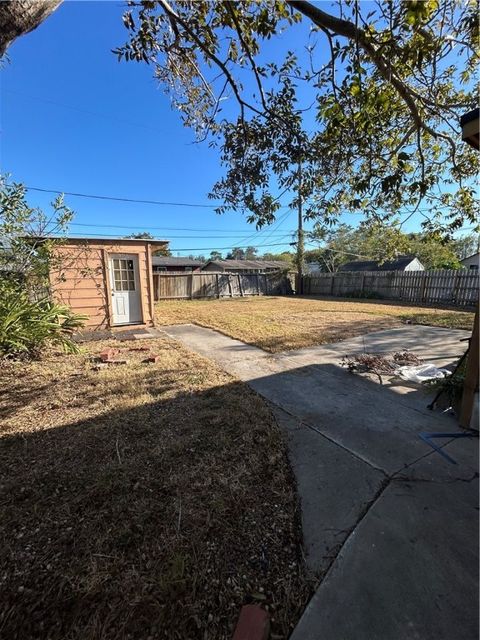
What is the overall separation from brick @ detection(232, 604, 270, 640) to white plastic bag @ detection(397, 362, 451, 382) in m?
3.38

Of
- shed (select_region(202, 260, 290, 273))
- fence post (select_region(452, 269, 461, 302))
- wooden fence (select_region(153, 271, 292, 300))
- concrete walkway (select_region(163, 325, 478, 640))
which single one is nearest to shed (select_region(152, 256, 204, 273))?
shed (select_region(202, 260, 290, 273))

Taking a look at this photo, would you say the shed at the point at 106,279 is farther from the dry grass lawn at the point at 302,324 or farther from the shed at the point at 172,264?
the shed at the point at 172,264

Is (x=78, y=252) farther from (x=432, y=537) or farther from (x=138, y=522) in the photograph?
(x=432, y=537)

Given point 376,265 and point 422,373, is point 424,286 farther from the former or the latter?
point 376,265

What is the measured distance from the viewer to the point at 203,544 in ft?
5.04

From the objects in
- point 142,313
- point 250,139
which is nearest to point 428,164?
point 250,139

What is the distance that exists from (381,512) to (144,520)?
1.39 m

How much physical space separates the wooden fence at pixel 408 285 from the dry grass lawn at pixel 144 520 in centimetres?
1143

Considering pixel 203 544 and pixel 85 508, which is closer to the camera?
pixel 203 544

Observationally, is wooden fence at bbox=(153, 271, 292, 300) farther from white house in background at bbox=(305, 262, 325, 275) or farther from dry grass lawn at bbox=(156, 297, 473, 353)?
white house in background at bbox=(305, 262, 325, 275)

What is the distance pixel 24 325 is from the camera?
4.76 m

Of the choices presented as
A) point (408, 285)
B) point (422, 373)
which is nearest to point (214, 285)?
point (408, 285)

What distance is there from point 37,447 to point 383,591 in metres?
2.62

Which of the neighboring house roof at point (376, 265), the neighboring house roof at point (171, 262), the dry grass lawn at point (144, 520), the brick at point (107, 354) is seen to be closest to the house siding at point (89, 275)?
the brick at point (107, 354)
